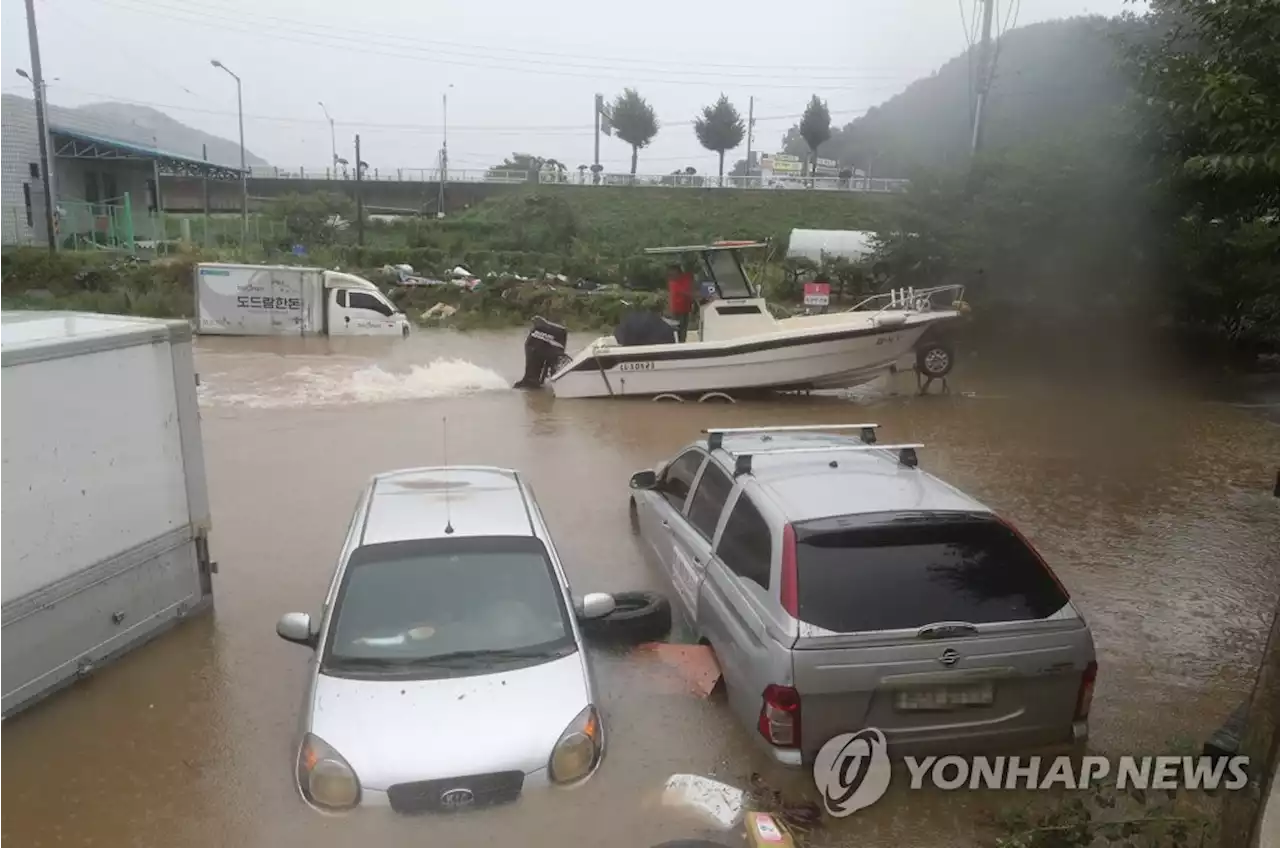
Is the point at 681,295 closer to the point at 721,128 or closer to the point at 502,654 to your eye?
the point at 502,654

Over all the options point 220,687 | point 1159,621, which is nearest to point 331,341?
point 220,687

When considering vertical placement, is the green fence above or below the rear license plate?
above

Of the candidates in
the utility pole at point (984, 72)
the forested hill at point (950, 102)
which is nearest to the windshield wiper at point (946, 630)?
the utility pole at point (984, 72)

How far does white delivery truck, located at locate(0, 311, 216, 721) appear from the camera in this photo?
5629 millimetres

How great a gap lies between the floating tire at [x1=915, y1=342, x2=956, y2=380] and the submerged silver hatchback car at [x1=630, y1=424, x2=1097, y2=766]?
12.9m

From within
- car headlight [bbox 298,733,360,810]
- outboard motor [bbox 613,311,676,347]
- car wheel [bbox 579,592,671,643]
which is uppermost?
outboard motor [bbox 613,311,676,347]

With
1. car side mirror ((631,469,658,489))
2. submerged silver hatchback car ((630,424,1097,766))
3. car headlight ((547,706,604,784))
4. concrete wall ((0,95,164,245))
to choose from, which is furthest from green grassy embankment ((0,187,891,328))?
car headlight ((547,706,604,784))

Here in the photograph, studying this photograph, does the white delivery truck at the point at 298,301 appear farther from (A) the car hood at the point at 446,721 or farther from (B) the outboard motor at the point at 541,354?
(A) the car hood at the point at 446,721

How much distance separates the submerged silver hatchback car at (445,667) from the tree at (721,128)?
73.4m

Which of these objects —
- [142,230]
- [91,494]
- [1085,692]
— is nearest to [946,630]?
[1085,692]

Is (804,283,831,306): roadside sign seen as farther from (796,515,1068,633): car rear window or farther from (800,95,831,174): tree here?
(800,95,831,174): tree

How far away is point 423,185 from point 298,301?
45220 mm

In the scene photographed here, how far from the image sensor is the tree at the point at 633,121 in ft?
249

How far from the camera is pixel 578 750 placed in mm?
4578
